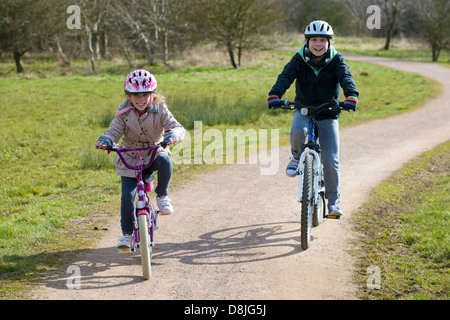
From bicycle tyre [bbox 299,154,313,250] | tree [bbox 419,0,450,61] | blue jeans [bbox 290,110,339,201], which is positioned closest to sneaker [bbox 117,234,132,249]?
bicycle tyre [bbox 299,154,313,250]

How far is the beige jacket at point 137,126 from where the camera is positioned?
535cm

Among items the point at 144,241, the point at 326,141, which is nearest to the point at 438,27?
the point at 326,141

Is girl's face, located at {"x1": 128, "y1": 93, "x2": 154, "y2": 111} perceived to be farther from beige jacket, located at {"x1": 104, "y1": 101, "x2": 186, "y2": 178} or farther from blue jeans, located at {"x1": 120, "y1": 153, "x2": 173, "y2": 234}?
blue jeans, located at {"x1": 120, "y1": 153, "x2": 173, "y2": 234}

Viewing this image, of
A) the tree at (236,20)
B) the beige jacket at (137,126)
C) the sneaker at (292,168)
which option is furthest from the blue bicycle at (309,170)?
the tree at (236,20)

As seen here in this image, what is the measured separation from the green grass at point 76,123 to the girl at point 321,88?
2811 millimetres

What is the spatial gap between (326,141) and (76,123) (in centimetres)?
1161

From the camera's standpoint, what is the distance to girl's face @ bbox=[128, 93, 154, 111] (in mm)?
5285

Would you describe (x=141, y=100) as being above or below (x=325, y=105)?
above

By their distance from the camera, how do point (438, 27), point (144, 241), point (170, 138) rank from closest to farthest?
point (144, 241) → point (170, 138) → point (438, 27)

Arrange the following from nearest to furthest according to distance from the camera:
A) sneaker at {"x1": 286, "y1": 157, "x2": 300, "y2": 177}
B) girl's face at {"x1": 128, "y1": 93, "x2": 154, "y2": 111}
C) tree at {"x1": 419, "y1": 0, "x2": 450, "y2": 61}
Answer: girl's face at {"x1": 128, "y1": 93, "x2": 154, "y2": 111} → sneaker at {"x1": 286, "y1": 157, "x2": 300, "y2": 177} → tree at {"x1": 419, "y1": 0, "x2": 450, "y2": 61}

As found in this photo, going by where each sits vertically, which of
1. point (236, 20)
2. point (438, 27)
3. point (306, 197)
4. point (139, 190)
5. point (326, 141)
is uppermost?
point (236, 20)

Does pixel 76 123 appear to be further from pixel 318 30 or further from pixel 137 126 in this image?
pixel 318 30

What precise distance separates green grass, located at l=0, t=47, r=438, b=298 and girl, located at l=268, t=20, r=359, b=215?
281 cm

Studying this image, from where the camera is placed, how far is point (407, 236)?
20.5 ft
